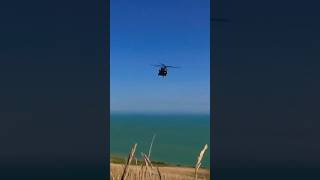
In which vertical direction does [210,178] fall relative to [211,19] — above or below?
below

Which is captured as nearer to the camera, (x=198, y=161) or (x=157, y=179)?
(x=198, y=161)

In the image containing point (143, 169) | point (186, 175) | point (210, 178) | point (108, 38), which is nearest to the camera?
point (143, 169)

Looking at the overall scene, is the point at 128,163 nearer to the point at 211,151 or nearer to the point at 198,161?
the point at 198,161

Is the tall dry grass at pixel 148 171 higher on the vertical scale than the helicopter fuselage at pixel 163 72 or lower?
lower

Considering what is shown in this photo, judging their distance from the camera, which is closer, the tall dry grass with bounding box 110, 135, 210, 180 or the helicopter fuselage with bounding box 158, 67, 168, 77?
the tall dry grass with bounding box 110, 135, 210, 180

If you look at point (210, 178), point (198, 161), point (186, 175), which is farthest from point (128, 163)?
point (210, 178)

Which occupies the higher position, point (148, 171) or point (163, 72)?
point (163, 72)

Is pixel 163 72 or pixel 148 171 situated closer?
pixel 148 171

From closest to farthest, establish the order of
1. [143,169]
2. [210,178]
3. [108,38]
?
[143,169], [210,178], [108,38]

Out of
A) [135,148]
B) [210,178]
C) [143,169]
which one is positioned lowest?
[210,178]

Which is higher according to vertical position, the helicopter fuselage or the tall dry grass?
the helicopter fuselage

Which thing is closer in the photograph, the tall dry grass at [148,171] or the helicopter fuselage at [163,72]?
the tall dry grass at [148,171]
